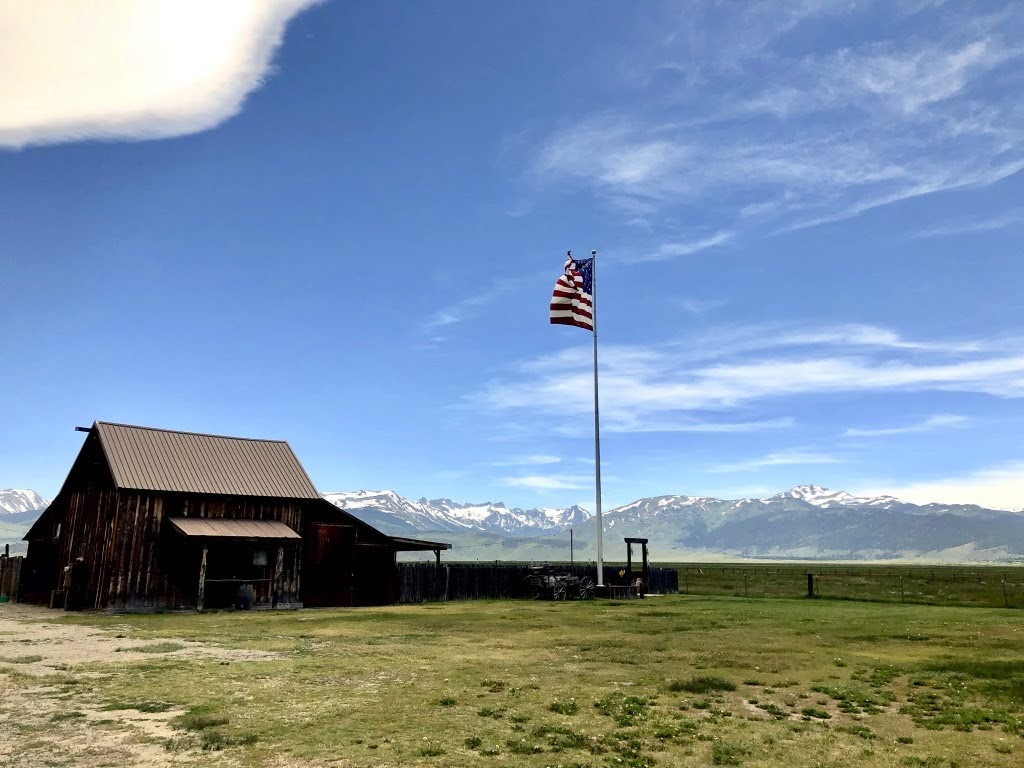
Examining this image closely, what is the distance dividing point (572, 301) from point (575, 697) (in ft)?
97.4

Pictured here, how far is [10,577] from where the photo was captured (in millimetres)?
43938

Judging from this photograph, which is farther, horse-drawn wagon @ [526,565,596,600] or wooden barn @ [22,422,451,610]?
horse-drawn wagon @ [526,565,596,600]

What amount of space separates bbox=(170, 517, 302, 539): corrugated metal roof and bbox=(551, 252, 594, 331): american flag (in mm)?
17875

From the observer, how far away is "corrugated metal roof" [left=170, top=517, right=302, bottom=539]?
1404 inches

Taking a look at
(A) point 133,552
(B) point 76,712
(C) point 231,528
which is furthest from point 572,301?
(B) point 76,712

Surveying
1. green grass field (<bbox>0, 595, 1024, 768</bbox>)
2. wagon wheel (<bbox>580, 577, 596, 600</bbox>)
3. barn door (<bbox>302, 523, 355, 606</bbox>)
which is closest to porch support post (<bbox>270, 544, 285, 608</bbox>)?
barn door (<bbox>302, 523, 355, 606</bbox>)

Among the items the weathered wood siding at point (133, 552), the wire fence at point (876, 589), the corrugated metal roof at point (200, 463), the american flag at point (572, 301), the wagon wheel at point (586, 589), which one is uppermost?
the american flag at point (572, 301)

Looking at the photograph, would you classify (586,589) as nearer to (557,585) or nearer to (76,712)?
(557,585)

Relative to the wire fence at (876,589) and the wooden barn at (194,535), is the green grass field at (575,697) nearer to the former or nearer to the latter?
the wooden barn at (194,535)

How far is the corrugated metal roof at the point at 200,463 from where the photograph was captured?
3731 cm

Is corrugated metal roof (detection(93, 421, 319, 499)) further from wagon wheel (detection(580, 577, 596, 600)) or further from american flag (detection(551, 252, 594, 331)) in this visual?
american flag (detection(551, 252, 594, 331))

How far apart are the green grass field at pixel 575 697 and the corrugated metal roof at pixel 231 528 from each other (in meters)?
11.9

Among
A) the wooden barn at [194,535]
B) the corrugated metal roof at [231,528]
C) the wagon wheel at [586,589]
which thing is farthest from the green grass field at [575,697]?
the wagon wheel at [586,589]

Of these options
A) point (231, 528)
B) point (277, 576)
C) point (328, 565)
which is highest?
point (231, 528)
